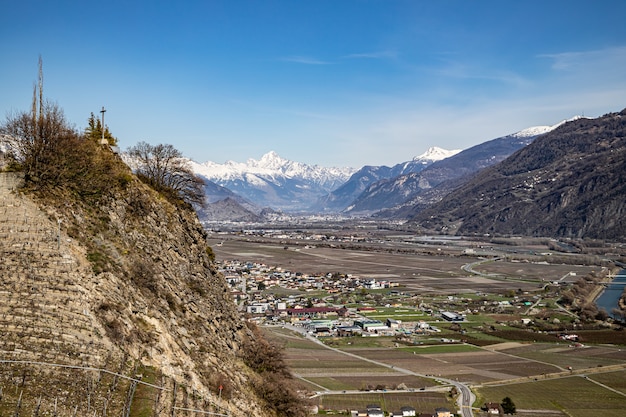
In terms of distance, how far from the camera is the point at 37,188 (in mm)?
17297

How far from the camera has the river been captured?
267ft

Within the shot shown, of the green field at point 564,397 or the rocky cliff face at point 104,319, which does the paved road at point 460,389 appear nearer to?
the green field at point 564,397

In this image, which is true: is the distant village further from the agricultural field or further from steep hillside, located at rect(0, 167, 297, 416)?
steep hillside, located at rect(0, 167, 297, 416)

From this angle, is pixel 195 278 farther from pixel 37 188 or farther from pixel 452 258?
pixel 452 258

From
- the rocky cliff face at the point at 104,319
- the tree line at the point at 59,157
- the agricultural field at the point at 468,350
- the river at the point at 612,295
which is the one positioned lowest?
the agricultural field at the point at 468,350

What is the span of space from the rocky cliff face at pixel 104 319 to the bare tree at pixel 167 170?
4981mm

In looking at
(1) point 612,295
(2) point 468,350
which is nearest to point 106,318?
(2) point 468,350

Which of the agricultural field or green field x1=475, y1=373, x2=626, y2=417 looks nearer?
green field x1=475, y1=373, x2=626, y2=417

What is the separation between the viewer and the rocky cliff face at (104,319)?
1341cm

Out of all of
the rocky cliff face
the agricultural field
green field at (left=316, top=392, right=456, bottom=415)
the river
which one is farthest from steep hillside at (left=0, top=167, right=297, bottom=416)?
the river

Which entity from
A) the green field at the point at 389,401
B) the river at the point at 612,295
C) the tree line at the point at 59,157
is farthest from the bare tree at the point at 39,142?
the river at the point at 612,295

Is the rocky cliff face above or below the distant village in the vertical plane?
above

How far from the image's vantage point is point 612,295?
88.9 metres

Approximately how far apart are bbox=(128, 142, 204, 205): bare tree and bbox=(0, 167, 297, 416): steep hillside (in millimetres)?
4673
